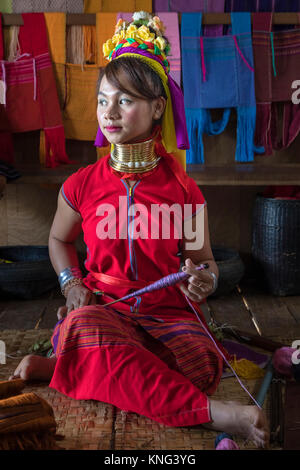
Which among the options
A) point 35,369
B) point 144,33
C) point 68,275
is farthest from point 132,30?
point 35,369

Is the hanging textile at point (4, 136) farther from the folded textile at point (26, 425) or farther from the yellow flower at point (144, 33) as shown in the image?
the folded textile at point (26, 425)

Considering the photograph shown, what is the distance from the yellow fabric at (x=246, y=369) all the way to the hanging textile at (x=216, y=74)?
131 cm

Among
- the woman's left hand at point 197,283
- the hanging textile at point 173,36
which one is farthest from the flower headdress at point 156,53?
the hanging textile at point 173,36

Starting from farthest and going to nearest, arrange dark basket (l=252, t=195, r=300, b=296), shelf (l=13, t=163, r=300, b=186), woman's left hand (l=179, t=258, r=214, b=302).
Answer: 1. dark basket (l=252, t=195, r=300, b=296)
2. shelf (l=13, t=163, r=300, b=186)
3. woman's left hand (l=179, t=258, r=214, b=302)

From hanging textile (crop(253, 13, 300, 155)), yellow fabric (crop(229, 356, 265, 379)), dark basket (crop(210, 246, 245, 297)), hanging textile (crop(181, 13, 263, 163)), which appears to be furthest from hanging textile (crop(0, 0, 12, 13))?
yellow fabric (crop(229, 356, 265, 379))

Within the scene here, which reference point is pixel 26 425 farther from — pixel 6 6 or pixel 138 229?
pixel 6 6

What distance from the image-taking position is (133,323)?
5.17 ft

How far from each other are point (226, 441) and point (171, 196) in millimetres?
712

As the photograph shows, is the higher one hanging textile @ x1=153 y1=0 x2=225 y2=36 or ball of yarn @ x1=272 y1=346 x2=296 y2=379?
hanging textile @ x1=153 y1=0 x2=225 y2=36

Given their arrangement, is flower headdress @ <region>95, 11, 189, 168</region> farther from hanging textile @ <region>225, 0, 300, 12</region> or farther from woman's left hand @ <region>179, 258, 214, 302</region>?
hanging textile @ <region>225, 0, 300, 12</region>

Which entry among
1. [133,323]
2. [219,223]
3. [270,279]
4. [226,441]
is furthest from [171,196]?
[219,223]

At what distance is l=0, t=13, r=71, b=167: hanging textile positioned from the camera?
2.70 m

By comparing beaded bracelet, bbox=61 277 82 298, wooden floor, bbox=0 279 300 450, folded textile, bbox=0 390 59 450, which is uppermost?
beaded bracelet, bbox=61 277 82 298

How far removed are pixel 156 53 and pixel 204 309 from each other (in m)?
1.26
